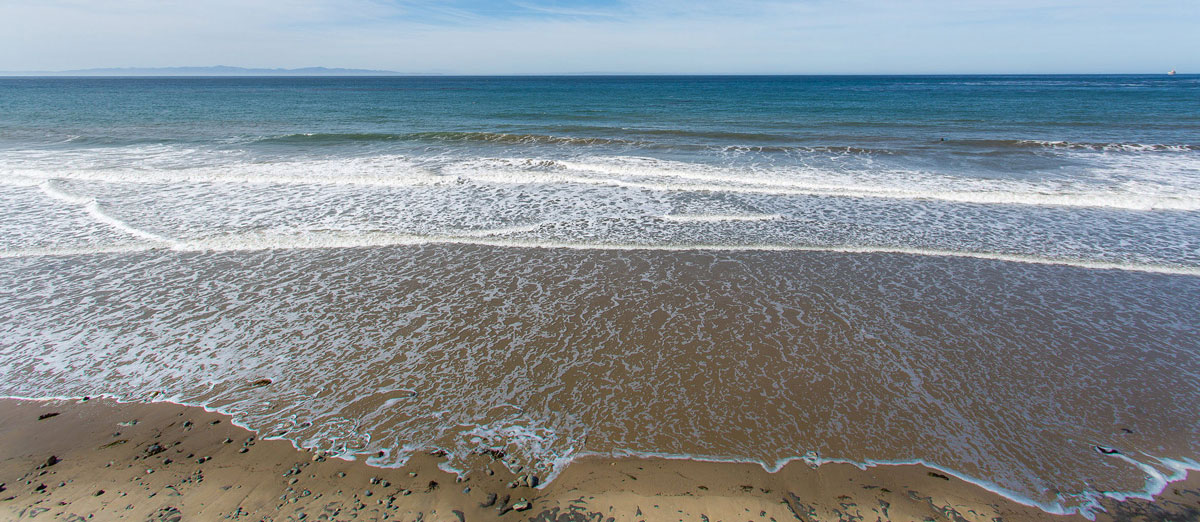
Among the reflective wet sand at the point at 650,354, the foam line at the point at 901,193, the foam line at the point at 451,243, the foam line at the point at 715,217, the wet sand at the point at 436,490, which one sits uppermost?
the foam line at the point at 901,193

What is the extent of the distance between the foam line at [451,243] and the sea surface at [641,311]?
74mm

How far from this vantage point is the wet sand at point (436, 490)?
394 centimetres

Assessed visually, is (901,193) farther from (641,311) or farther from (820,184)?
(641,311)

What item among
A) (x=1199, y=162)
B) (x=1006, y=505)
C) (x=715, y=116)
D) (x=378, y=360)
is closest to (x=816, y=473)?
(x=1006, y=505)

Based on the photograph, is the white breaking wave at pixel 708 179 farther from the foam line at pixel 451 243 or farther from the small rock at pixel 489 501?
the small rock at pixel 489 501

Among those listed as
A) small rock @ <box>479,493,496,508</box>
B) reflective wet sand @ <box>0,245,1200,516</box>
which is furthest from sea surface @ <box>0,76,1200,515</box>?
small rock @ <box>479,493,496,508</box>

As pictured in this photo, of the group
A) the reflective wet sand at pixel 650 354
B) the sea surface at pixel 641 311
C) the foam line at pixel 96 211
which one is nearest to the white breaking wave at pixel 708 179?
the sea surface at pixel 641 311

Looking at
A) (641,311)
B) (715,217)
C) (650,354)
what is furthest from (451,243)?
(715,217)

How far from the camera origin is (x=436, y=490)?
13.6 ft

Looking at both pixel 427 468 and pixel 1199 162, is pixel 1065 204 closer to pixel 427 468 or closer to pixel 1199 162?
pixel 1199 162

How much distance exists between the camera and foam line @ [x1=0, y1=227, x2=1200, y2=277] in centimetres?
920

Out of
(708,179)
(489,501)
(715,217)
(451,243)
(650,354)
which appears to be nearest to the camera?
(489,501)

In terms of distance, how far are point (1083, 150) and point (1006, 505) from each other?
24.5m

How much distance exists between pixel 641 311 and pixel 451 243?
428 cm
